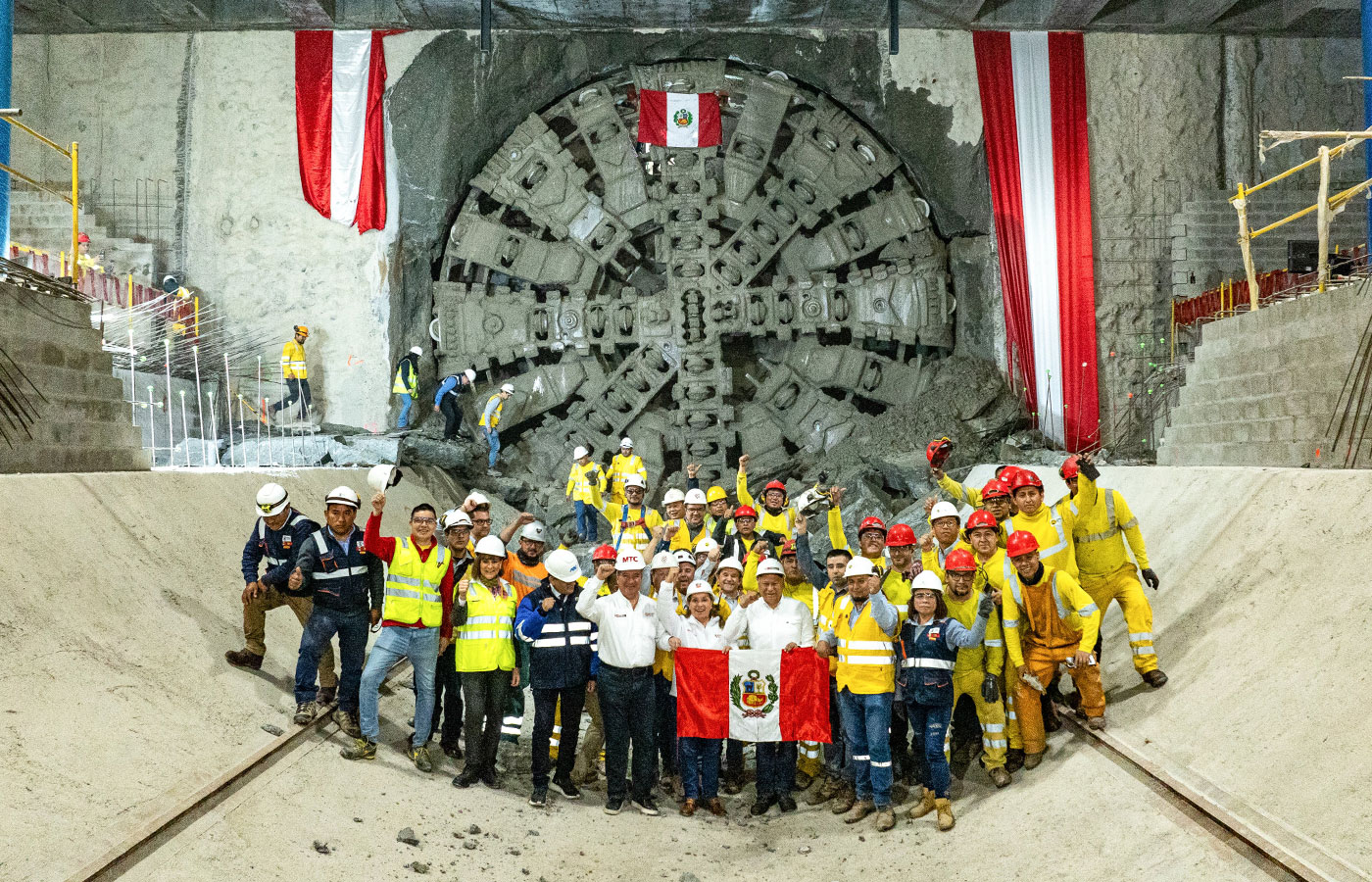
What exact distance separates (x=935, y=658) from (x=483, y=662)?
2453 mm

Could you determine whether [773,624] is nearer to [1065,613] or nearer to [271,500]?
[1065,613]

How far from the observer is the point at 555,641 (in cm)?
621

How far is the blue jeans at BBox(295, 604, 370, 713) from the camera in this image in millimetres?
6266

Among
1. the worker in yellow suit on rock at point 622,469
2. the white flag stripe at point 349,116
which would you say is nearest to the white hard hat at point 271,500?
the worker in yellow suit on rock at point 622,469

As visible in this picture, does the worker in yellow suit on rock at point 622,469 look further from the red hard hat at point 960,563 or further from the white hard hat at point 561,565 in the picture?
the red hard hat at point 960,563

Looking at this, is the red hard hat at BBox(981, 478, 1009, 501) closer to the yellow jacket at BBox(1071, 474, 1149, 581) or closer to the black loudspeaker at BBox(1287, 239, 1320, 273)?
the yellow jacket at BBox(1071, 474, 1149, 581)

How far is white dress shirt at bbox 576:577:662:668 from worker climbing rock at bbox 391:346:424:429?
30.9 feet

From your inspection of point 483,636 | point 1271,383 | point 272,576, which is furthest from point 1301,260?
point 272,576

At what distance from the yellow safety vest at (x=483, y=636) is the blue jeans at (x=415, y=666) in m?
0.18

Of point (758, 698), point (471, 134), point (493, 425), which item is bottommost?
point (758, 698)

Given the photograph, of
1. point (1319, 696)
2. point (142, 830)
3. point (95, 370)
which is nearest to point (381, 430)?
Answer: point (95, 370)

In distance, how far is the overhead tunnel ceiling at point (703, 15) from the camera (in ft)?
49.8

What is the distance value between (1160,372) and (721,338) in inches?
230

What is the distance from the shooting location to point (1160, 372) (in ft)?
48.3
